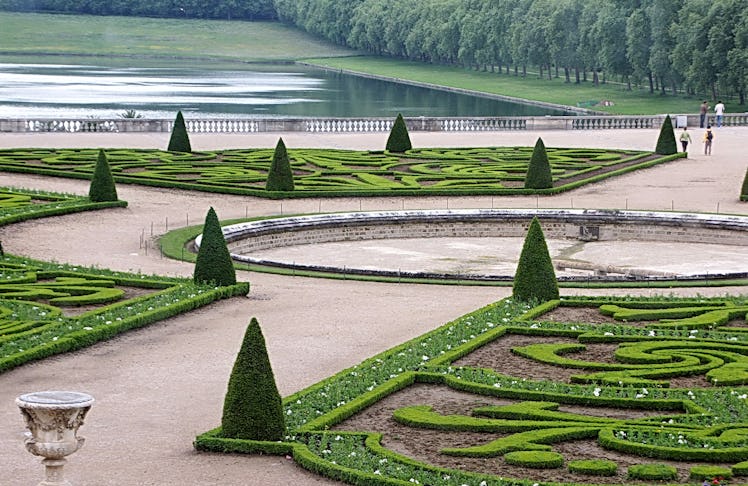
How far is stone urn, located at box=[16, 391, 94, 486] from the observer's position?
12.0 metres

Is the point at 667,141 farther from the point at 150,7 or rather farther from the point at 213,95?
the point at 150,7

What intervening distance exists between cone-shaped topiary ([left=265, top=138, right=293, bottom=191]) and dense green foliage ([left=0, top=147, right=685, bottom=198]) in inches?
10.5

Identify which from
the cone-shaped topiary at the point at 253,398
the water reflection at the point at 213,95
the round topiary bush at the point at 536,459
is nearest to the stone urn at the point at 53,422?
the cone-shaped topiary at the point at 253,398

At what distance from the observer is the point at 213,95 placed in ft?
348

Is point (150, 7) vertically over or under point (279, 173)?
over

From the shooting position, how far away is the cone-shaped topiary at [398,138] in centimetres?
5034

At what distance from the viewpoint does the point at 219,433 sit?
16453 millimetres

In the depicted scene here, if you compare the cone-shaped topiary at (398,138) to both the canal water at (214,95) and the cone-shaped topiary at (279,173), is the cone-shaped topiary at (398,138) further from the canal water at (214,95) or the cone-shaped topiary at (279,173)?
the canal water at (214,95)

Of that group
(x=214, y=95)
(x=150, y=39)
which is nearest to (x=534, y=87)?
(x=214, y=95)

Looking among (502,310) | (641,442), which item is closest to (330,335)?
(502,310)

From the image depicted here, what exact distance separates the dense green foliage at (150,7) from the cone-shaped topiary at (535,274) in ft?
556

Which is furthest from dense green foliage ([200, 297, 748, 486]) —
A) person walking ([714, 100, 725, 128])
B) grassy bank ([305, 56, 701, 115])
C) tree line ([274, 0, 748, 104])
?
grassy bank ([305, 56, 701, 115])

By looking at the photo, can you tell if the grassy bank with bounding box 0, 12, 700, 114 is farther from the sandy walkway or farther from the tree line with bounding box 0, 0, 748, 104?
the sandy walkway

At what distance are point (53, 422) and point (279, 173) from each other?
94.1 feet
